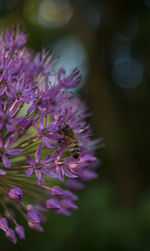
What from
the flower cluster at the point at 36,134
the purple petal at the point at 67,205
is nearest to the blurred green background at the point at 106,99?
the flower cluster at the point at 36,134

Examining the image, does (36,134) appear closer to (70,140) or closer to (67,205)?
(70,140)

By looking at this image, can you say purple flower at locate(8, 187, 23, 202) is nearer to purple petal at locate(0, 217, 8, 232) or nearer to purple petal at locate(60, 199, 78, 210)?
purple petal at locate(0, 217, 8, 232)

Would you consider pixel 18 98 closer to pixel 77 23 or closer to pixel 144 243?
pixel 144 243

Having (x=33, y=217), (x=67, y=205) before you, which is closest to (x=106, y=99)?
(x=67, y=205)

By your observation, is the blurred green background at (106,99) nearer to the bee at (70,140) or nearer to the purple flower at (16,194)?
the bee at (70,140)

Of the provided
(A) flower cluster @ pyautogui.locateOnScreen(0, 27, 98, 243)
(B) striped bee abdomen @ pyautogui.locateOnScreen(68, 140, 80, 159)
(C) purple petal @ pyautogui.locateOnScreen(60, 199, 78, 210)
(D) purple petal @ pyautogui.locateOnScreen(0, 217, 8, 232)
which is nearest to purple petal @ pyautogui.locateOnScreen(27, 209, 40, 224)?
(A) flower cluster @ pyautogui.locateOnScreen(0, 27, 98, 243)

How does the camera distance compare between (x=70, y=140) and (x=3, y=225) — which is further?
(x=70, y=140)
